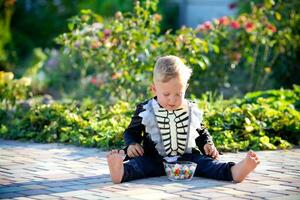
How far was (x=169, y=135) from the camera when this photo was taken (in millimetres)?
5336

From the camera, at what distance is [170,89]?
5.14 m

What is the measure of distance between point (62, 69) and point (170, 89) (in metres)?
7.22

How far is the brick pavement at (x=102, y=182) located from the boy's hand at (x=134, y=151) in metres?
0.21

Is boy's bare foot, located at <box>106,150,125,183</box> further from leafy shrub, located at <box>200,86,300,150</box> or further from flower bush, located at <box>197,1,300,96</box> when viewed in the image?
flower bush, located at <box>197,1,300,96</box>

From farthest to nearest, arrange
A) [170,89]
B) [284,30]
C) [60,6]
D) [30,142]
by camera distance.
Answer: [60,6] → [284,30] → [30,142] → [170,89]

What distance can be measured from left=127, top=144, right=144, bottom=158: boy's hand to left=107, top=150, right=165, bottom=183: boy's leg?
0.03m

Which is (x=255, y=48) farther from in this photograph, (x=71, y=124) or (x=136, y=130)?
(x=136, y=130)

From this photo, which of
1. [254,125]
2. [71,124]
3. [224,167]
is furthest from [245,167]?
[71,124]

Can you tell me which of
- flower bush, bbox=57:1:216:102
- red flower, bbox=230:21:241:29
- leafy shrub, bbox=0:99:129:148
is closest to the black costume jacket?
leafy shrub, bbox=0:99:129:148

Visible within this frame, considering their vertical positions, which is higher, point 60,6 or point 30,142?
point 60,6

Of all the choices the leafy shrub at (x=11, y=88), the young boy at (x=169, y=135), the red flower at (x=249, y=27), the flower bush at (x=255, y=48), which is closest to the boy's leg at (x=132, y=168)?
the young boy at (x=169, y=135)

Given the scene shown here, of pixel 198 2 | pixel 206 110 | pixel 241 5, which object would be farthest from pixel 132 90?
pixel 198 2

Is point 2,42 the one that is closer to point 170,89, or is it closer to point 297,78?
point 297,78

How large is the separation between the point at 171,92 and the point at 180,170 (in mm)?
562
